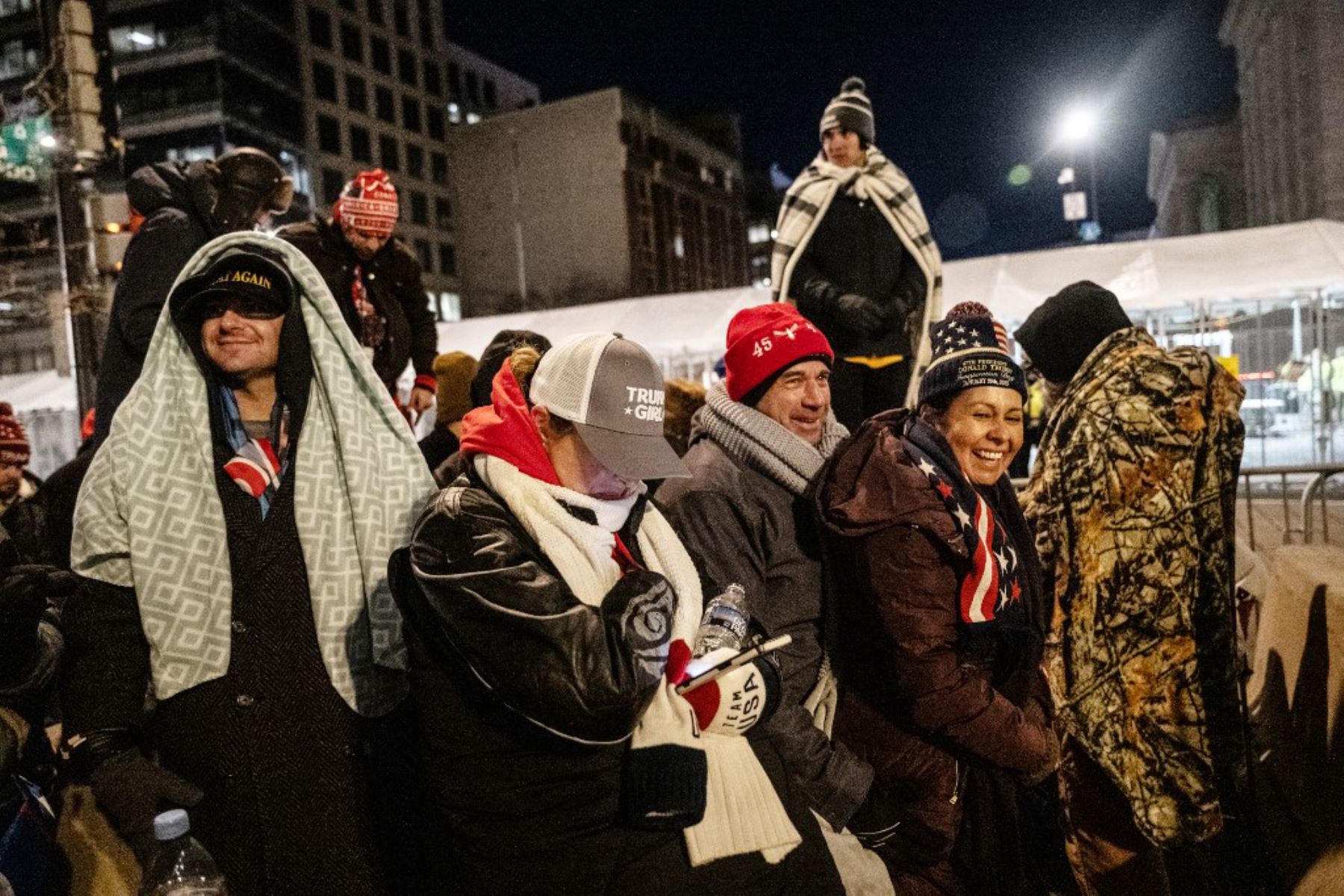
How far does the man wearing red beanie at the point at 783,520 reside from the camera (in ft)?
8.16

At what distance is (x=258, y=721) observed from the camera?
2357 millimetres

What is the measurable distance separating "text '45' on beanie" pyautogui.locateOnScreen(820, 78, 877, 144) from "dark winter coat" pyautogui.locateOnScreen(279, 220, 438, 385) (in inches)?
91.5

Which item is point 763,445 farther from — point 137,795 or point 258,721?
point 137,795

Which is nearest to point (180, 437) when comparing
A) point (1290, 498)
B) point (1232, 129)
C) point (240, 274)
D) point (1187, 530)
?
point (240, 274)

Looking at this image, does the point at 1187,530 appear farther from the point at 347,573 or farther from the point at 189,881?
the point at 189,881

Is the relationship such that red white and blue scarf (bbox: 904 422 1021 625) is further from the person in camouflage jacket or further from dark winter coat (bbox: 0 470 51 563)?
dark winter coat (bbox: 0 470 51 563)

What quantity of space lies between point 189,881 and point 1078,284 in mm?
3716

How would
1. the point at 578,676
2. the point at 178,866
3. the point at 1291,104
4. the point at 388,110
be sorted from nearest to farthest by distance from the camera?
the point at 578,676 < the point at 178,866 < the point at 1291,104 < the point at 388,110

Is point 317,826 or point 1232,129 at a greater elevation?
point 1232,129

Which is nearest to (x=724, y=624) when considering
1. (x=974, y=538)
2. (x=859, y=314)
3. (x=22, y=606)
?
(x=974, y=538)

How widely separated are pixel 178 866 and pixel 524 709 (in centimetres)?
104

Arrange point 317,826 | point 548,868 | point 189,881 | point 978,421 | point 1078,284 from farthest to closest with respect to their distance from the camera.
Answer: point 1078,284 < point 978,421 < point 317,826 < point 189,881 < point 548,868

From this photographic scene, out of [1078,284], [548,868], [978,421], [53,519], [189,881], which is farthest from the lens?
[53,519]

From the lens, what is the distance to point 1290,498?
32.5ft
